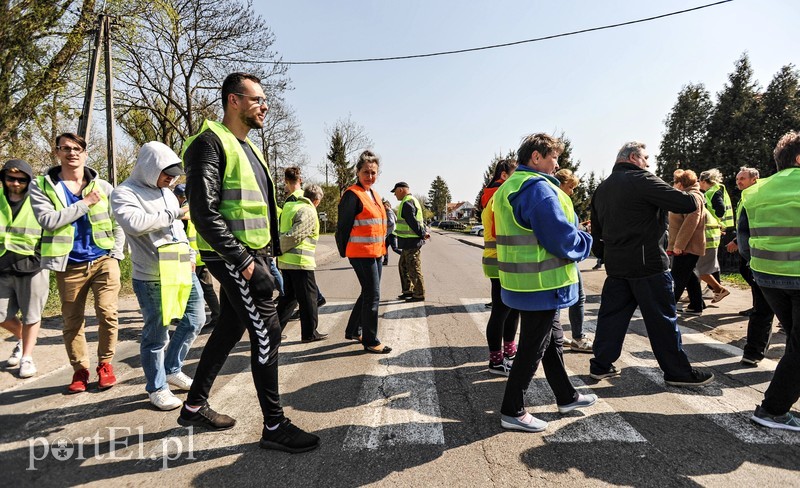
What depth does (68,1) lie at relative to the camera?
1102 cm

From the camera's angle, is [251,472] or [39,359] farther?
[39,359]

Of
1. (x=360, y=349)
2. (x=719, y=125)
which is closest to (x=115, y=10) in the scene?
(x=360, y=349)

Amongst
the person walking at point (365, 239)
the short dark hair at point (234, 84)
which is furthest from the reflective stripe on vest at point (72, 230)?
the person walking at point (365, 239)

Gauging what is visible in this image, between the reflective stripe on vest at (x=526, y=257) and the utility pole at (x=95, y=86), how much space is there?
10.6 meters

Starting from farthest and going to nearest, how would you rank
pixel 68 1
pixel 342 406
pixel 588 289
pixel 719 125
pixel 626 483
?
pixel 719 125 → pixel 68 1 → pixel 588 289 → pixel 342 406 → pixel 626 483

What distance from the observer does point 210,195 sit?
7.97ft

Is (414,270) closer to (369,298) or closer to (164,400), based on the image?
(369,298)

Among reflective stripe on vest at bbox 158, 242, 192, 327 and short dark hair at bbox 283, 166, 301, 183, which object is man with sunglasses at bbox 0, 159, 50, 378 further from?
short dark hair at bbox 283, 166, 301, 183

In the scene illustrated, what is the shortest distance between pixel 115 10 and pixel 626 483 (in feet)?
52.8

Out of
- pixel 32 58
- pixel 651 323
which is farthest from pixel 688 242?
pixel 32 58

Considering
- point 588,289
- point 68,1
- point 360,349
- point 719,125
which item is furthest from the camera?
point 719,125

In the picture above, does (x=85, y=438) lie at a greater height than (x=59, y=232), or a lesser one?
lesser

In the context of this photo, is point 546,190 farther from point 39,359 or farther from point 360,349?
point 39,359

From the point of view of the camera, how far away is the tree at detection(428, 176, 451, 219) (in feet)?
364
